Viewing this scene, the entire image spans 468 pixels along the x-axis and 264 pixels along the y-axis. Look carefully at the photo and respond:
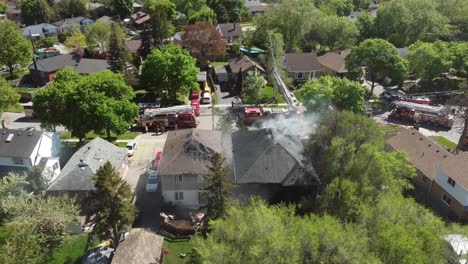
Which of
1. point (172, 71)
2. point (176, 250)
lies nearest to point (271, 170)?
point (176, 250)

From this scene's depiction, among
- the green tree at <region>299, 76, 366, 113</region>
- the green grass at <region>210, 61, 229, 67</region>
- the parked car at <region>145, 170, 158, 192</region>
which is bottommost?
the green grass at <region>210, 61, 229, 67</region>

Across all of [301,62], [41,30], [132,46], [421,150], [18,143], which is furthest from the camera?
[41,30]

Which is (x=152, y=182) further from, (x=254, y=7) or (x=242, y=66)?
(x=254, y=7)

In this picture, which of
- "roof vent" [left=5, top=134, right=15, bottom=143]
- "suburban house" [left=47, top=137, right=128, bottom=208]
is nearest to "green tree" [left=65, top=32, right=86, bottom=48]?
"roof vent" [left=5, top=134, right=15, bottom=143]

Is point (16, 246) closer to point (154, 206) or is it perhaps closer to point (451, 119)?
point (154, 206)

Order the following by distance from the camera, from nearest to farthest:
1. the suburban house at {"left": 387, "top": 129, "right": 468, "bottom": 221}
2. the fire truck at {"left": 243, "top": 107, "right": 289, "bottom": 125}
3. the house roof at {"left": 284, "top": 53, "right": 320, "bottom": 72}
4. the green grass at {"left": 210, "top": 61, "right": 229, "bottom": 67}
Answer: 1. the suburban house at {"left": 387, "top": 129, "right": 468, "bottom": 221}
2. the fire truck at {"left": 243, "top": 107, "right": 289, "bottom": 125}
3. the house roof at {"left": 284, "top": 53, "right": 320, "bottom": 72}
4. the green grass at {"left": 210, "top": 61, "right": 229, "bottom": 67}

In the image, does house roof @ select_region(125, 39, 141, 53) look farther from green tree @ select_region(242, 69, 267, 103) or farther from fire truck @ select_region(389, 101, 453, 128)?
fire truck @ select_region(389, 101, 453, 128)
